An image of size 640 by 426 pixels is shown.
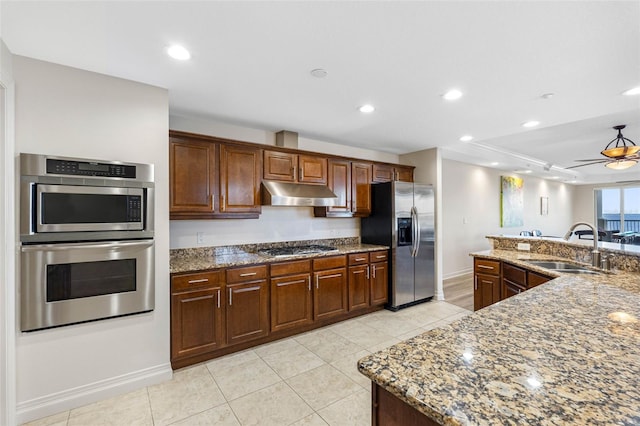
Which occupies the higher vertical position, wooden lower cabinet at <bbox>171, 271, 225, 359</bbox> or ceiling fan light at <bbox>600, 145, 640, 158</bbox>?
ceiling fan light at <bbox>600, 145, 640, 158</bbox>

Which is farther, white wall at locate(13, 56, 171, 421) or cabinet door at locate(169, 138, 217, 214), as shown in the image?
cabinet door at locate(169, 138, 217, 214)

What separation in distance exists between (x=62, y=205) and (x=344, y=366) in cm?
255

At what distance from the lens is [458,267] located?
6.03 meters

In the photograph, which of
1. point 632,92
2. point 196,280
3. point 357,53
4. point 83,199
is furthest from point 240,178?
point 632,92

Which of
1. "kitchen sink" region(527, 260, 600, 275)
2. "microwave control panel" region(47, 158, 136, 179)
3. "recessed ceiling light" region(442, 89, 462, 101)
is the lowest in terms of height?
"kitchen sink" region(527, 260, 600, 275)

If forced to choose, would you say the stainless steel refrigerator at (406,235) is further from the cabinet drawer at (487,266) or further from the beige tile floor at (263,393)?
the beige tile floor at (263,393)

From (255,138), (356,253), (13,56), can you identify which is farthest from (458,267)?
(13,56)

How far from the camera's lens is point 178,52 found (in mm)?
1929

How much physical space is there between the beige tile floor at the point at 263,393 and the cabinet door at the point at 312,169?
74.6 inches

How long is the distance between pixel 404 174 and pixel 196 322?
3656 mm

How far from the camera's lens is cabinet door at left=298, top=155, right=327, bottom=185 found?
3.71m

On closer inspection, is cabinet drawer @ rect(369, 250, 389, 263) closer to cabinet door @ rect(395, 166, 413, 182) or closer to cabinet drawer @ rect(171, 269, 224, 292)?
cabinet door @ rect(395, 166, 413, 182)

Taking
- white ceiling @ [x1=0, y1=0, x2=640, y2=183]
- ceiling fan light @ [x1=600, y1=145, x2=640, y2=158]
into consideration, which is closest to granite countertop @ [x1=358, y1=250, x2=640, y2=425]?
white ceiling @ [x1=0, y1=0, x2=640, y2=183]

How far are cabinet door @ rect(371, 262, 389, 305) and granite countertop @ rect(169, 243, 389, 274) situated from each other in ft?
1.38
